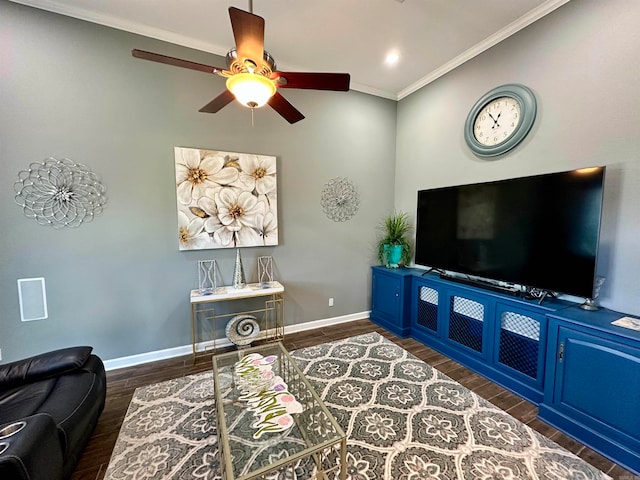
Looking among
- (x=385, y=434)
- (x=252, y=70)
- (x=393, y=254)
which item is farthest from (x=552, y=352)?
(x=252, y=70)

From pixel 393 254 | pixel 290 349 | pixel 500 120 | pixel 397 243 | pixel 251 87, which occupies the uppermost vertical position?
pixel 500 120

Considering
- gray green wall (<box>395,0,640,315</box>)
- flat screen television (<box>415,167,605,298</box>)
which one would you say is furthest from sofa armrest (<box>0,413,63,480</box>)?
gray green wall (<box>395,0,640,315</box>)

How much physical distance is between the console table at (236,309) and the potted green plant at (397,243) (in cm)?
166

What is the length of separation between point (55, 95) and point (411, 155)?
4065mm

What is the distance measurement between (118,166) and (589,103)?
431 centimetres

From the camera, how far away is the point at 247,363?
2045 mm

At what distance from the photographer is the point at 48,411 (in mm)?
1468

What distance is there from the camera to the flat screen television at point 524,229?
2.03 m

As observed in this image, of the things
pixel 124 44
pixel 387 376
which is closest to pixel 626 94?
pixel 387 376

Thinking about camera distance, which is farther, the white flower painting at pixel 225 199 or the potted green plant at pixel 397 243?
the potted green plant at pixel 397 243

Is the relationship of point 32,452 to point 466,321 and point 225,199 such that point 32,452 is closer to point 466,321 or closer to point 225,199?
point 225,199

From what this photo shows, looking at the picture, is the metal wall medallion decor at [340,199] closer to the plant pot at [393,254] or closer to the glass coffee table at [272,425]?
the plant pot at [393,254]

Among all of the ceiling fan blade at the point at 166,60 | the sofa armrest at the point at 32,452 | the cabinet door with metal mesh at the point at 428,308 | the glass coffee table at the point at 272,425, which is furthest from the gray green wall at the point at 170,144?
the sofa armrest at the point at 32,452

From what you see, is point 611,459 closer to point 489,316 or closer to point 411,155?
point 489,316
